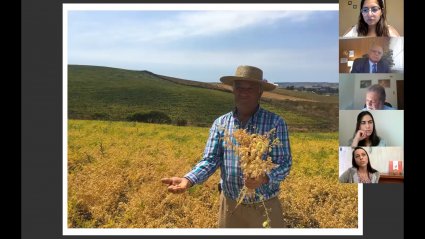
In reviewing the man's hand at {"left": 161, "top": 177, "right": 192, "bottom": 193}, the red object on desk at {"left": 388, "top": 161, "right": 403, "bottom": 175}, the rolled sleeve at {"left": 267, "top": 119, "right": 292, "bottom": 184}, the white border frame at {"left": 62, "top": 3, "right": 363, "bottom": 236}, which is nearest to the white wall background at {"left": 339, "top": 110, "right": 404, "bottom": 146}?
the red object on desk at {"left": 388, "top": 161, "right": 403, "bottom": 175}

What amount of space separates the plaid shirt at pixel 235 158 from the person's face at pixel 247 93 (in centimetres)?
11

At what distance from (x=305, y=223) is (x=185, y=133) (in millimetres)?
1524

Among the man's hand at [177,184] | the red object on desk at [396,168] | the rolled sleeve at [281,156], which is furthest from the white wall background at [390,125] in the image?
the man's hand at [177,184]

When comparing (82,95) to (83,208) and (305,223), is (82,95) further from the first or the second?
(305,223)

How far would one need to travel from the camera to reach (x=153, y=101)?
630cm

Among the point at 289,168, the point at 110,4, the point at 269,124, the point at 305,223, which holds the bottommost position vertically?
the point at 305,223

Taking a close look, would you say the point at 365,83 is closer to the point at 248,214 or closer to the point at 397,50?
the point at 397,50

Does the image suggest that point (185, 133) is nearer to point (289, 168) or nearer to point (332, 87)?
point (289, 168)

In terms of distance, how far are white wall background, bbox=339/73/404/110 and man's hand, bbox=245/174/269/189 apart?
1176mm

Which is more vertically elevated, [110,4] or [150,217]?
[110,4]

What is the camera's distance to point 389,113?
5902mm

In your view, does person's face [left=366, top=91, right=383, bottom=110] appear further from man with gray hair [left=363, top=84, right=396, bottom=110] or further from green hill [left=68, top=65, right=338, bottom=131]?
green hill [left=68, top=65, right=338, bottom=131]

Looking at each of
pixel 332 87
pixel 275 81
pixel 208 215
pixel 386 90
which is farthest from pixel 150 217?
pixel 386 90

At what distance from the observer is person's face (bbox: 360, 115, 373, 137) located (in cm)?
593
